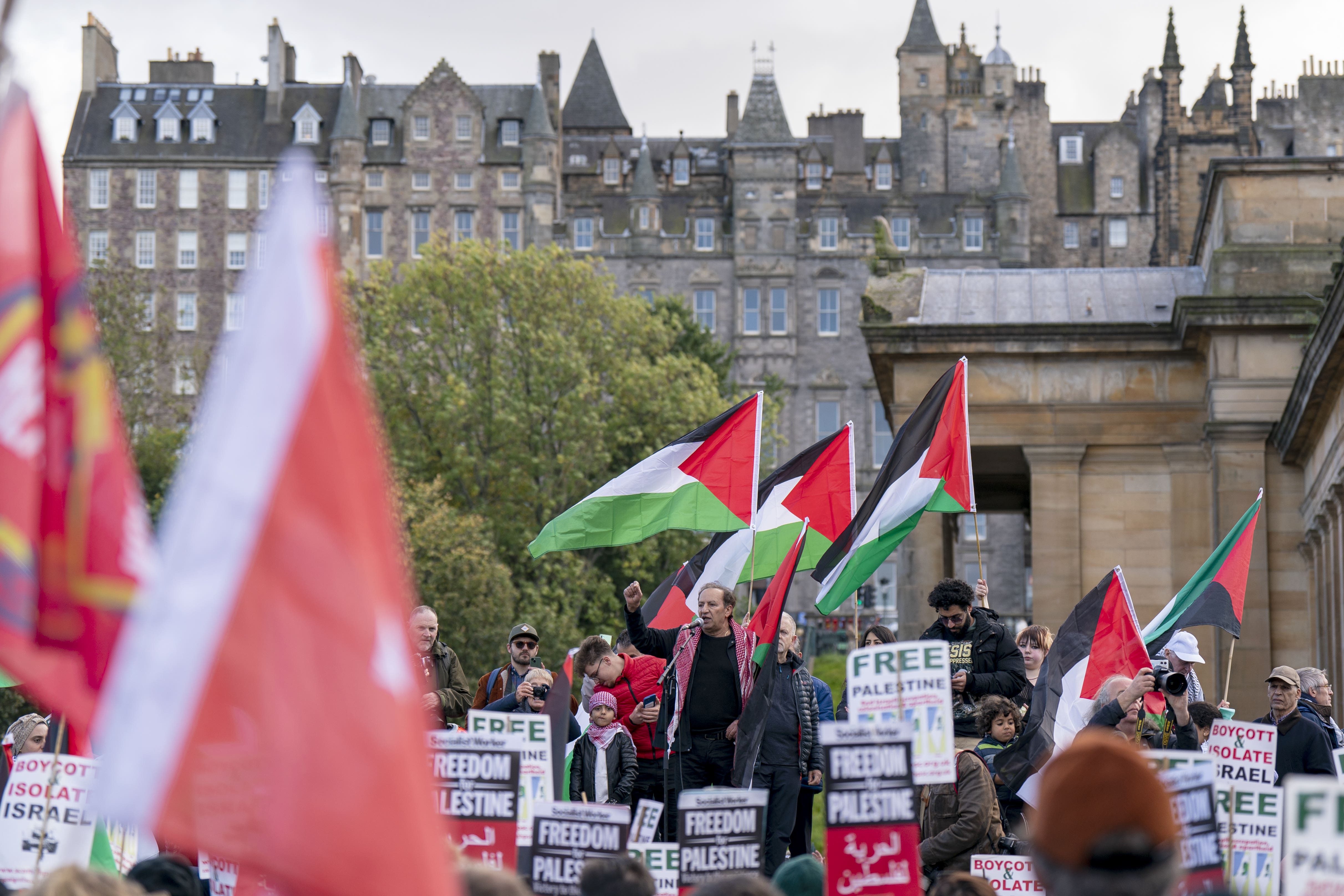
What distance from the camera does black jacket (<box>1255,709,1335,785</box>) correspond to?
10.9 meters

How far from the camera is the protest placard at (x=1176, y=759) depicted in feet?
22.0

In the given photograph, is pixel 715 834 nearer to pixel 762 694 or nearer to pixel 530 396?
pixel 762 694

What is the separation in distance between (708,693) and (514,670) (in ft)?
5.06

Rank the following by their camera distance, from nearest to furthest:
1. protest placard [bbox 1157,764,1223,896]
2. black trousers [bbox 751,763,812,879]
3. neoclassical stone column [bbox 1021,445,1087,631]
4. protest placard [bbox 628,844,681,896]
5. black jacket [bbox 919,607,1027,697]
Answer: protest placard [bbox 1157,764,1223,896] < protest placard [bbox 628,844,681,896] < black jacket [bbox 919,607,1027,697] < black trousers [bbox 751,763,812,879] < neoclassical stone column [bbox 1021,445,1087,631]

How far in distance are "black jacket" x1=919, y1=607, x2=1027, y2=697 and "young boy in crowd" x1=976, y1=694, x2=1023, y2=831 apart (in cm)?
74

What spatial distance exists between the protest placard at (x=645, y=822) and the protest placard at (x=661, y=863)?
6 cm

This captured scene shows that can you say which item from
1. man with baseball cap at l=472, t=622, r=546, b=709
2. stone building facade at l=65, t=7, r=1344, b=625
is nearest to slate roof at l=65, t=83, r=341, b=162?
stone building facade at l=65, t=7, r=1344, b=625

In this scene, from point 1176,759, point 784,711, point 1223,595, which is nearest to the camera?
point 1176,759

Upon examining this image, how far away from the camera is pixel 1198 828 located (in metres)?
6.45

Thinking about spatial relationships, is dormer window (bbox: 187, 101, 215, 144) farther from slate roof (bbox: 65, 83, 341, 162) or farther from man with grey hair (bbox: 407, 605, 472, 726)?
man with grey hair (bbox: 407, 605, 472, 726)

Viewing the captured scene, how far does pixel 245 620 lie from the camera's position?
151 inches

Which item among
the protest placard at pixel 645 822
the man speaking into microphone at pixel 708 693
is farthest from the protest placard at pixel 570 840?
the man speaking into microphone at pixel 708 693

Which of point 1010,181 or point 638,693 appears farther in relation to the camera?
point 1010,181

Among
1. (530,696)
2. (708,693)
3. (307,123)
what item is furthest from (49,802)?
(307,123)
